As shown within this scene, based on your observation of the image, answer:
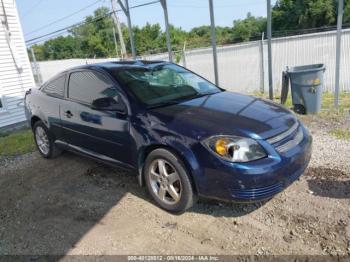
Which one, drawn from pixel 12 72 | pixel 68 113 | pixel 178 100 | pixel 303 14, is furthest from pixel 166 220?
pixel 303 14

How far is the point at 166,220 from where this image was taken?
11.4 feet

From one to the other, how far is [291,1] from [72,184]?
46970mm

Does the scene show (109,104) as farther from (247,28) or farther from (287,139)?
(247,28)

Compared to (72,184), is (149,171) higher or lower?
higher

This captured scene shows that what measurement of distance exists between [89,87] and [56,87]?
975mm

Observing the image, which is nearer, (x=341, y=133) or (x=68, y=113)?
(x=68, y=113)

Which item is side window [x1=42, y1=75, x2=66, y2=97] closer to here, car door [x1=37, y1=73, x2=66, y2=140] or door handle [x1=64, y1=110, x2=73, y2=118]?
car door [x1=37, y1=73, x2=66, y2=140]

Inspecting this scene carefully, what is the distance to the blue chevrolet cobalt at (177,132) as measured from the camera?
3.07m

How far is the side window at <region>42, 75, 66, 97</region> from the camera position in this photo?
494 cm

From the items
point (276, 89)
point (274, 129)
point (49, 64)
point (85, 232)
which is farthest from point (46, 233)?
point (49, 64)

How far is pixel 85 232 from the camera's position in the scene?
3.44 meters

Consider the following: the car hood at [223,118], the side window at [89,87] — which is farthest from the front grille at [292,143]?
the side window at [89,87]

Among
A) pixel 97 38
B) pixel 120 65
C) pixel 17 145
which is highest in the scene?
pixel 97 38

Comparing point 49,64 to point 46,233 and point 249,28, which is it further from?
point 249,28
